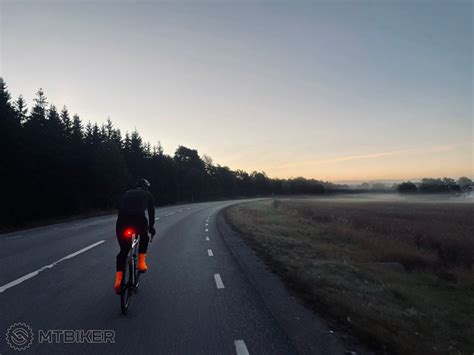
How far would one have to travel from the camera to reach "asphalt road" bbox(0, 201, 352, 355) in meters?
3.96

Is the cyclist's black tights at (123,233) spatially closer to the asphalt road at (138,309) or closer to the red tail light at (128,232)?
the red tail light at (128,232)

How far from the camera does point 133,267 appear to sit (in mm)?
5719

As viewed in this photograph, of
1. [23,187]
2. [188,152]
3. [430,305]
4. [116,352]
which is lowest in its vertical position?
[430,305]

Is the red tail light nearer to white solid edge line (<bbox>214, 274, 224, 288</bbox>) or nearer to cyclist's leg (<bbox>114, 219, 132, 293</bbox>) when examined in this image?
cyclist's leg (<bbox>114, 219, 132, 293</bbox>)

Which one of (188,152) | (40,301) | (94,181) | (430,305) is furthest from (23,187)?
(188,152)

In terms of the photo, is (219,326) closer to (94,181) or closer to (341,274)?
(341,274)

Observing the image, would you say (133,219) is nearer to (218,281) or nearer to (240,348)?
(218,281)

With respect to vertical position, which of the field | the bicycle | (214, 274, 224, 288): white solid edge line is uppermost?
the bicycle

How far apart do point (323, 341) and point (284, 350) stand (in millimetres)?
675

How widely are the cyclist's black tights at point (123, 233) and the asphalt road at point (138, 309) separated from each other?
Answer: 3.04ft

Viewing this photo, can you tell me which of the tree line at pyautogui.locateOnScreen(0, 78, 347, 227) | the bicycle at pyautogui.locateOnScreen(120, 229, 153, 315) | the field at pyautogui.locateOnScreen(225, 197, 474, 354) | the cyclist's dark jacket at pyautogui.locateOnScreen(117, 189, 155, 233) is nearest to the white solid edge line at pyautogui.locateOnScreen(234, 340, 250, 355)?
the field at pyautogui.locateOnScreen(225, 197, 474, 354)

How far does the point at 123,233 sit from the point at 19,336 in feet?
6.46

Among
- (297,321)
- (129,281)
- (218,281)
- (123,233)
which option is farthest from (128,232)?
(297,321)

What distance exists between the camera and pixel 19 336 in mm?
4125
